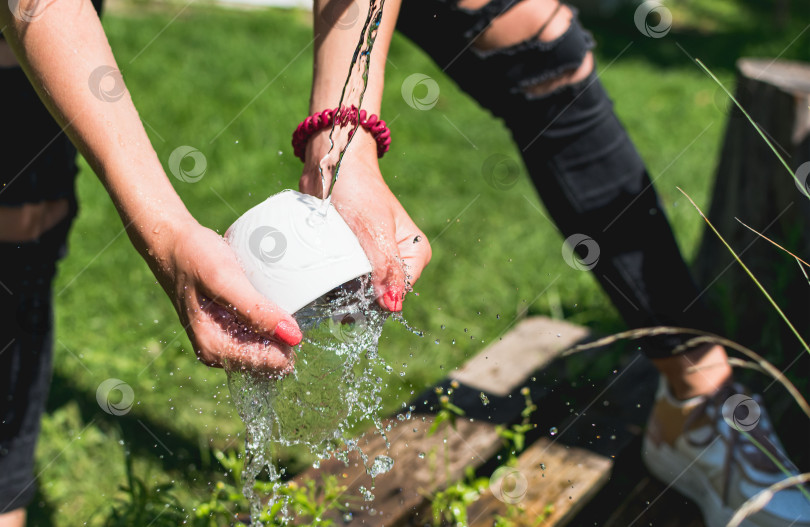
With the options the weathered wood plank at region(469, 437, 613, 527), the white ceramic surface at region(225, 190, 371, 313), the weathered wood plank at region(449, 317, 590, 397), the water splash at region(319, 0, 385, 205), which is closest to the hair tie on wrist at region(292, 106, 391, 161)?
the water splash at region(319, 0, 385, 205)

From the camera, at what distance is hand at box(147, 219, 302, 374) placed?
1053mm

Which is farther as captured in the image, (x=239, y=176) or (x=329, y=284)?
A: (x=239, y=176)

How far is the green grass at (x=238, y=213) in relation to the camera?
2.20 meters

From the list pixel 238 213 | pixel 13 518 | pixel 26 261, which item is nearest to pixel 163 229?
pixel 26 261

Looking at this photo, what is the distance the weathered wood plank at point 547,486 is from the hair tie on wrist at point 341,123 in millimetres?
833

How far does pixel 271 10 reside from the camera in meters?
6.49

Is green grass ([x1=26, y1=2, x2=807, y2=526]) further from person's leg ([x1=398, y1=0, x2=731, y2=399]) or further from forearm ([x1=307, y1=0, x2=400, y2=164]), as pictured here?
person's leg ([x1=398, y1=0, x2=731, y2=399])

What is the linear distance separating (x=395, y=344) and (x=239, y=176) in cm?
141

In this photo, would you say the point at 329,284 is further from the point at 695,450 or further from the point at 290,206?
the point at 695,450

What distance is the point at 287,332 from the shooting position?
1.06 m

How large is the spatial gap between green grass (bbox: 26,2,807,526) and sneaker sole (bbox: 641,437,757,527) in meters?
0.74

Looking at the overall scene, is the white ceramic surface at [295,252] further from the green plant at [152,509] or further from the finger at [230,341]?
the green plant at [152,509]

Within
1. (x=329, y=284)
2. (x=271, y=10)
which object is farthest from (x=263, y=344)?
(x=271, y=10)

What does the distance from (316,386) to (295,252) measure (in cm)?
36
